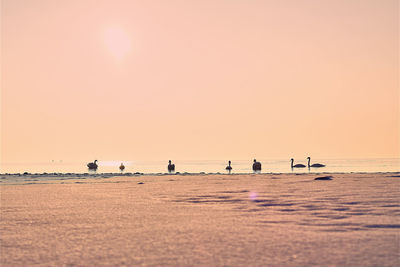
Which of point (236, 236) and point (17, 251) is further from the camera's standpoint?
point (236, 236)

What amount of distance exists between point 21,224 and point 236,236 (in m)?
7.21

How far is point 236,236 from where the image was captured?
10.4 m

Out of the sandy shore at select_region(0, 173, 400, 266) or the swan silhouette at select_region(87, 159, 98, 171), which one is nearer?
the sandy shore at select_region(0, 173, 400, 266)

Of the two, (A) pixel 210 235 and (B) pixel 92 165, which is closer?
(A) pixel 210 235

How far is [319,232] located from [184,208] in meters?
7.46

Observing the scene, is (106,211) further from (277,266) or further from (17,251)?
(277,266)

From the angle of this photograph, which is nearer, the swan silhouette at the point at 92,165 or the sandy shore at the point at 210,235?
the sandy shore at the point at 210,235

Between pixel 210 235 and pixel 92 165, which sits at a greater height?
pixel 92 165

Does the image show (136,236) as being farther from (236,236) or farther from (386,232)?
(386,232)

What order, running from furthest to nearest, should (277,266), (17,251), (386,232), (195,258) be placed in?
(386,232)
(17,251)
(195,258)
(277,266)

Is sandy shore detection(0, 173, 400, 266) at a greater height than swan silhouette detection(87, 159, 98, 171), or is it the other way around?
swan silhouette detection(87, 159, 98, 171)

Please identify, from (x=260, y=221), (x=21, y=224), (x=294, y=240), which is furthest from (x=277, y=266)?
(x=21, y=224)

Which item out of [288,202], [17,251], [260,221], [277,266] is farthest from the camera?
[288,202]

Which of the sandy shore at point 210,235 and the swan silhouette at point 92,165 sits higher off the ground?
the swan silhouette at point 92,165
